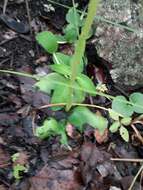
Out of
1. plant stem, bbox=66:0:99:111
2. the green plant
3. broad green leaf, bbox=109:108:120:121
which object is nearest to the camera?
plant stem, bbox=66:0:99:111

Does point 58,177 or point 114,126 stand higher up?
point 114,126

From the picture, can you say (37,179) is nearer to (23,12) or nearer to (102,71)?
(102,71)

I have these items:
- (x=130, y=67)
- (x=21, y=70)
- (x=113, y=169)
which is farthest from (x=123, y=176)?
(x=21, y=70)

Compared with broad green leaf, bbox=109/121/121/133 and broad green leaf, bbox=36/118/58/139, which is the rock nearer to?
broad green leaf, bbox=109/121/121/133

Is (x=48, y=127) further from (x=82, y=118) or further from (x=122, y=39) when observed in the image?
(x=122, y=39)

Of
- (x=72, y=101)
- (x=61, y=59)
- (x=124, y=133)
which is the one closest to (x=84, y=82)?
(x=72, y=101)

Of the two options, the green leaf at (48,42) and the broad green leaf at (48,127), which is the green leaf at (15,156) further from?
the green leaf at (48,42)

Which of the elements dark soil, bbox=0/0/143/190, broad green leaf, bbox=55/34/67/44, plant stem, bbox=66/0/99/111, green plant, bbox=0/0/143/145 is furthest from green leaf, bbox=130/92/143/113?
broad green leaf, bbox=55/34/67/44
